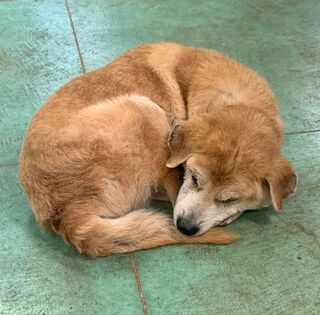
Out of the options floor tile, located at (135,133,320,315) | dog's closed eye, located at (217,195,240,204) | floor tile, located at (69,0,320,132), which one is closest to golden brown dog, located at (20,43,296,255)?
dog's closed eye, located at (217,195,240,204)

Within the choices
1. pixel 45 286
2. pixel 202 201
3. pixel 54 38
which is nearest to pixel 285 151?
pixel 202 201

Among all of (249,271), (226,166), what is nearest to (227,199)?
(226,166)

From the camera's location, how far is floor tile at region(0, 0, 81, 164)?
4160mm

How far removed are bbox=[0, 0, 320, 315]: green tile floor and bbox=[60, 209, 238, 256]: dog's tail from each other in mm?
169

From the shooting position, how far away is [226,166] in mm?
2803

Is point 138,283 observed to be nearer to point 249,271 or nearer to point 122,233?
point 122,233

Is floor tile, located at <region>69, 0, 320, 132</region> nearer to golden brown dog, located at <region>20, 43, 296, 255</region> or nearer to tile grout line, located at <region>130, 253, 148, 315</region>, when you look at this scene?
golden brown dog, located at <region>20, 43, 296, 255</region>

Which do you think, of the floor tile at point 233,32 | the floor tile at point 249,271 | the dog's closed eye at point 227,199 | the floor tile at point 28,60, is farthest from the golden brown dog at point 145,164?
the floor tile at point 233,32

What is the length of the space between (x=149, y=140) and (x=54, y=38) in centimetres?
241

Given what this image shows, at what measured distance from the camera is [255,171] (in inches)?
111

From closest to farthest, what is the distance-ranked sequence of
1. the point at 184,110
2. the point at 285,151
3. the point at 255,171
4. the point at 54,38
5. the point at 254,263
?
the point at 255,171, the point at 254,263, the point at 184,110, the point at 285,151, the point at 54,38

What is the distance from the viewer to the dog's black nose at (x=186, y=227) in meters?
2.95

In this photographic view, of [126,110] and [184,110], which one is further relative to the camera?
[184,110]

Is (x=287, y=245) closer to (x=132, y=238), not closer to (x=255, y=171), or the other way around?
(x=255, y=171)
